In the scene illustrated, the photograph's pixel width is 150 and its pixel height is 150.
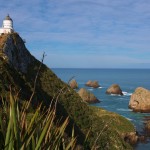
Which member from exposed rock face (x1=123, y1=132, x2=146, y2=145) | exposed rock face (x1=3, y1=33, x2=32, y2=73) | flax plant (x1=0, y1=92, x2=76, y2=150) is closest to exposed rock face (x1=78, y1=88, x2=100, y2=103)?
exposed rock face (x1=123, y1=132, x2=146, y2=145)

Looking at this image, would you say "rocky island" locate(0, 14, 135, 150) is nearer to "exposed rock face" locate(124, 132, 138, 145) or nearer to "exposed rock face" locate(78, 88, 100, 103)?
"exposed rock face" locate(124, 132, 138, 145)

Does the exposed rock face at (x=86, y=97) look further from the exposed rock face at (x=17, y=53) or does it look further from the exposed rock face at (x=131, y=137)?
the exposed rock face at (x=17, y=53)

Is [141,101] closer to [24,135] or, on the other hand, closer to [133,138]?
[133,138]

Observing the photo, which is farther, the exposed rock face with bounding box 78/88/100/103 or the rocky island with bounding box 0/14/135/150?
the exposed rock face with bounding box 78/88/100/103

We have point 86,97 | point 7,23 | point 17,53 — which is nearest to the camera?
point 17,53

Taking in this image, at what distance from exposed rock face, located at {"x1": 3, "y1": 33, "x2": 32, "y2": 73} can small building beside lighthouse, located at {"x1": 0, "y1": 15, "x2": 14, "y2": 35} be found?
1.35 metres

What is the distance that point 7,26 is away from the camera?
49969 mm

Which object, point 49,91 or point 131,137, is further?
point 131,137

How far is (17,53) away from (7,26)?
17.8 feet

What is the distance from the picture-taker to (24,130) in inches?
225

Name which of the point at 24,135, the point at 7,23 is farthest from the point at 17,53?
the point at 24,135

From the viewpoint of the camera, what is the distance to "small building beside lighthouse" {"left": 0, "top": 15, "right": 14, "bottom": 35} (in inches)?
1956

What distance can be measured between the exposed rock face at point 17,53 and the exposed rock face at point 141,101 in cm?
5183

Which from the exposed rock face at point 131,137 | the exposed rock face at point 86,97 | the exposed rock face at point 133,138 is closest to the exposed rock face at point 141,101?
the exposed rock face at point 86,97
